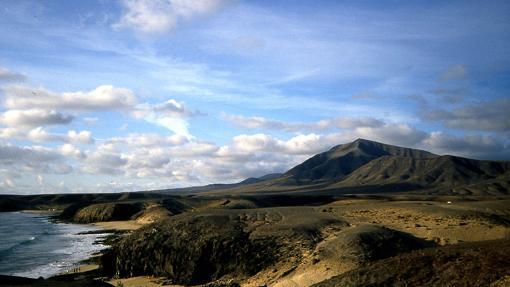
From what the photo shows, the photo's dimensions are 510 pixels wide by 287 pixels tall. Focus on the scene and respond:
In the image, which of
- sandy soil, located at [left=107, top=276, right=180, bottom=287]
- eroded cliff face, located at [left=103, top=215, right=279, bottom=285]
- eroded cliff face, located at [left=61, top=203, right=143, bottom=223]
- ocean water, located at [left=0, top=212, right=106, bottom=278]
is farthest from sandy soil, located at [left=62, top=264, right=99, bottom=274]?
eroded cliff face, located at [left=61, top=203, right=143, bottom=223]

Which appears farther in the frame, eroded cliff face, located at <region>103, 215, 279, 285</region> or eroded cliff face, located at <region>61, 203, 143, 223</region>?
eroded cliff face, located at <region>61, 203, 143, 223</region>

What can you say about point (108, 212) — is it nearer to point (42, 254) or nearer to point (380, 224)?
point (42, 254)

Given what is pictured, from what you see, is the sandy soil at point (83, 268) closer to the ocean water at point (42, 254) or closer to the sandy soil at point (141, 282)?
the ocean water at point (42, 254)

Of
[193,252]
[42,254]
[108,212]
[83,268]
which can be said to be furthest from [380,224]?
[108,212]

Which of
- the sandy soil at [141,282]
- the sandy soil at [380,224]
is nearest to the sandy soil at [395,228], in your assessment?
the sandy soil at [380,224]

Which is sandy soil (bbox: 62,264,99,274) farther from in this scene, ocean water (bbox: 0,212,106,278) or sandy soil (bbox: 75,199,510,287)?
ocean water (bbox: 0,212,106,278)

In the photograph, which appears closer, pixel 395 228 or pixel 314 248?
pixel 314 248

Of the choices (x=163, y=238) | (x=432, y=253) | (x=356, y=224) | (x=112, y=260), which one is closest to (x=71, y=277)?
(x=112, y=260)

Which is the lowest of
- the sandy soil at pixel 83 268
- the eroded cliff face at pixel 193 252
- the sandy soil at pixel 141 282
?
the sandy soil at pixel 141 282

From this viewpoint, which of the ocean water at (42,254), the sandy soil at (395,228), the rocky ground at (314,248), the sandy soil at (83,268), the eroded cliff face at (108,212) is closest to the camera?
the rocky ground at (314,248)

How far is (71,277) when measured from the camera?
32438 mm

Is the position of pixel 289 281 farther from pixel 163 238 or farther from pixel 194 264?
pixel 163 238

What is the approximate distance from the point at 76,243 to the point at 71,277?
1142 inches

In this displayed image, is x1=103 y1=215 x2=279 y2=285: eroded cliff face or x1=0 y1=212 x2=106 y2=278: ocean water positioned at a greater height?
x1=103 y1=215 x2=279 y2=285: eroded cliff face
